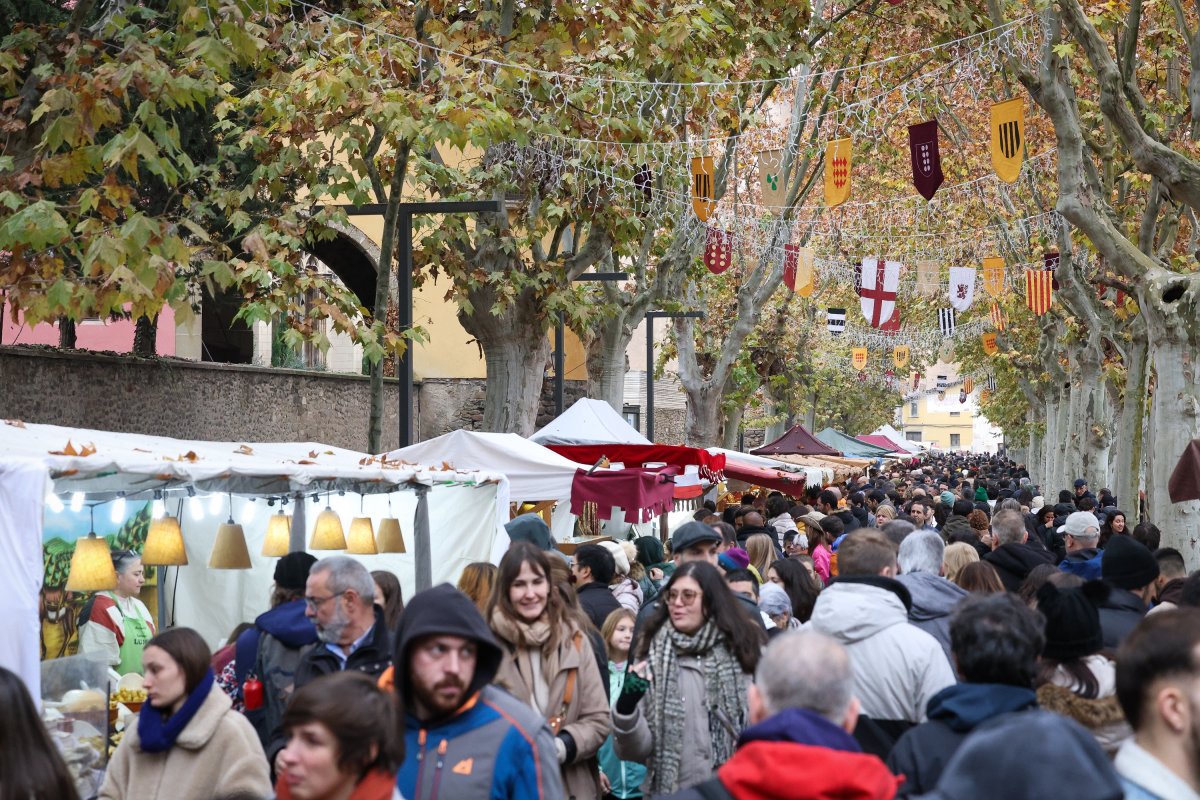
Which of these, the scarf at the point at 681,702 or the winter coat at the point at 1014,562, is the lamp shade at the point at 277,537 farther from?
the scarf at the point at 681,702

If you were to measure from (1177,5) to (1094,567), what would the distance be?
7025 mm

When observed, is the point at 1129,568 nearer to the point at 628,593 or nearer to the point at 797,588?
the point at 797,588

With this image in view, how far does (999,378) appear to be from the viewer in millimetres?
53594

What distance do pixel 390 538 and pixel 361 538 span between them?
2.19ft

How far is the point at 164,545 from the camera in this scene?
884cm

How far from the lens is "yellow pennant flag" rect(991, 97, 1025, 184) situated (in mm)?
15922

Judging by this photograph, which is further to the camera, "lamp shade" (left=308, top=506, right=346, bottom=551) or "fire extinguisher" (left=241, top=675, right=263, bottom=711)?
"lamp shade" (left=308, top=506, right=346, bottom=551)

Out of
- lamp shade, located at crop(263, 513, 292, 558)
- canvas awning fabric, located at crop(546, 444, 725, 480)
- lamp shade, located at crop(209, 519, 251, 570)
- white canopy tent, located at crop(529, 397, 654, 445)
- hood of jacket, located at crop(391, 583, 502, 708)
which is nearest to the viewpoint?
hood of jacket, located at crop(391, 583, 502, 708)

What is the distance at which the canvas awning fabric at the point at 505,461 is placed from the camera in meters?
12.7

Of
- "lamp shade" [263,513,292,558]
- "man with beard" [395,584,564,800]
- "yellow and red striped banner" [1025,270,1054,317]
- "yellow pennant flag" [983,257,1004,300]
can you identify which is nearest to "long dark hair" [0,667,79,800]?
"man with beard" [395,584,564,800]

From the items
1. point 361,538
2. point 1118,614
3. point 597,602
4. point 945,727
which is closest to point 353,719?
point 945,727

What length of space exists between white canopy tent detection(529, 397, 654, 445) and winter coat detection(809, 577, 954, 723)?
33.0 feet

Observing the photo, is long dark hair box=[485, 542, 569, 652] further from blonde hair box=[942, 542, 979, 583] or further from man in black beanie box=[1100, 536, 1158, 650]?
blonde hair box=[942, 542, 979, 583]

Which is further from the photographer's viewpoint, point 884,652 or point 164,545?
point 164,545
